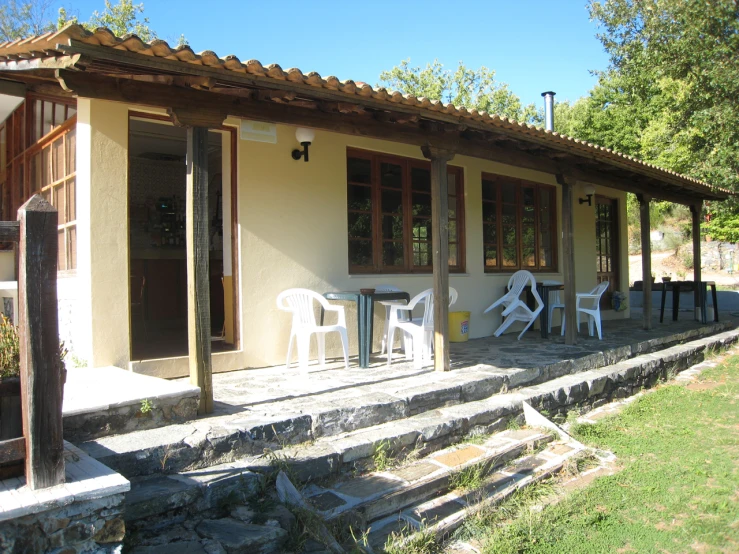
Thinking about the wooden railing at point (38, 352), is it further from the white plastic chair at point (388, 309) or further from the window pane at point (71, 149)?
the white plastic chair at point (388, 309)

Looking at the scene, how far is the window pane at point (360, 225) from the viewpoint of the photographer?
6.86 meters

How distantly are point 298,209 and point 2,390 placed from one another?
13.5 feet

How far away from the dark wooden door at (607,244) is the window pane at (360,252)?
18.3ft

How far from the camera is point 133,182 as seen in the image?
8352 millimetres

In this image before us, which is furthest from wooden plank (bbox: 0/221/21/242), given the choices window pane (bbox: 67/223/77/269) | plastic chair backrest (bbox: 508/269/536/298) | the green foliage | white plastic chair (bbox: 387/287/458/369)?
plastic chair backrest (bbox: 508/269/536/298)

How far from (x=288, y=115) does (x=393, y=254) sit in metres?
2.97

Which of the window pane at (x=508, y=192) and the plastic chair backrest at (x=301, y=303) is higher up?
the window pane at (x=508, y=192)

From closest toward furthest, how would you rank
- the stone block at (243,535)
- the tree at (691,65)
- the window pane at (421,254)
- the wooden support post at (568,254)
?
the stone block at (243,535) → the wooden support post at (568,254) → the window pane at (421,254) → the tree at (691,65)

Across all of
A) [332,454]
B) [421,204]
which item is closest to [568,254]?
[421,204]

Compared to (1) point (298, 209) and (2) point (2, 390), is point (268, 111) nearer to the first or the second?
(1) point (298, 209)

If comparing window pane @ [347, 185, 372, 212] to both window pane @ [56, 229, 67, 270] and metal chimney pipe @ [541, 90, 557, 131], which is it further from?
metal chimney pipe @ [541, 90, 557, 131]

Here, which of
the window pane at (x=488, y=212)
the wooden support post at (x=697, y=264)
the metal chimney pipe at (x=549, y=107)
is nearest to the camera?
the window pane at (x=488, y=212)

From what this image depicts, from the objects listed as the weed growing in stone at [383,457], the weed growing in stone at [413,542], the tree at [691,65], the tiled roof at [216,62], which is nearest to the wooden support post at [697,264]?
the tree at [691,65]

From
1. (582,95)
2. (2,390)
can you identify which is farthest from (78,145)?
(582,95)
